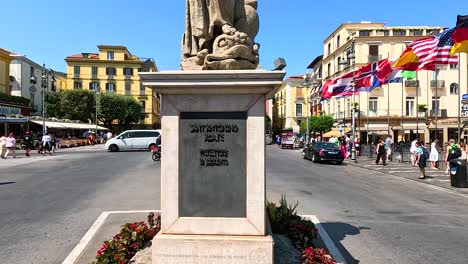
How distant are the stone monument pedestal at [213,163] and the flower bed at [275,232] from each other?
20.3 inches

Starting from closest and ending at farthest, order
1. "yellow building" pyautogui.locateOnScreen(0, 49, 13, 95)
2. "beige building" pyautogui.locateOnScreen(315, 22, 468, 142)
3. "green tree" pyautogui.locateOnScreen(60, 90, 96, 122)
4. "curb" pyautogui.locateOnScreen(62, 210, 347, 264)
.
A: "curb" pyautogui.locateOnScreen(62, 210, 347, 264)
"yellow building" pyautogui.locateOnScreen(0, 49, 13, 95)
"beige building" pyautogui.locateOnScreen(315, 22, 468, 142)
"green tree" pyautogui.locateOnScreen(60, 90, 96, 122)

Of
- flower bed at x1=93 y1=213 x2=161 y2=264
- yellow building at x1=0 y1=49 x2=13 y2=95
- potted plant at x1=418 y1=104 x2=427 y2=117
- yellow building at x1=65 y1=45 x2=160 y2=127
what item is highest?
yellow building at x1=65 y1=45 x2=160 y2=127

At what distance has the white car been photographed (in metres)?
34.6

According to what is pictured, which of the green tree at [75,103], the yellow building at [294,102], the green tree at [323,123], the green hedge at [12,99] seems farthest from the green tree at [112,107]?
the green tree at [323,123]

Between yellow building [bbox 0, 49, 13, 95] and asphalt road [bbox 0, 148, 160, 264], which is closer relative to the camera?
asphalt road [bbox 0, 148, 160, 264]

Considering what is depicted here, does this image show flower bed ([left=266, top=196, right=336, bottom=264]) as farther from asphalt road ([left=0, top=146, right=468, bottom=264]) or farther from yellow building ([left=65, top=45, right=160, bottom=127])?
yellow building ([left=65, top=45, right=160, bottom=127])

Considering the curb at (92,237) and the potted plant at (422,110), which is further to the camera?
the potted plant at (422,110)

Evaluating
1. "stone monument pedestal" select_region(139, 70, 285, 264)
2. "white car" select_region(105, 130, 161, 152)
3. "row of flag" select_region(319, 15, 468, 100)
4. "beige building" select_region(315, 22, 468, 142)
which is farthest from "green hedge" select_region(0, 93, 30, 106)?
"stone monument pedestal" select_region(139, 70, 285, 264)

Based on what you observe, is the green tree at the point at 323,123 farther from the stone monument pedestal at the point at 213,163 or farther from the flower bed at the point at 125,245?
the stone monument pedestal at the point at 213,163

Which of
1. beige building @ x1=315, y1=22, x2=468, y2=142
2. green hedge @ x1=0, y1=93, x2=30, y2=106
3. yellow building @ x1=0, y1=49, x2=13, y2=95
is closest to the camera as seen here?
green hedge @ x1=0, y1=93, x2=30, y2=106

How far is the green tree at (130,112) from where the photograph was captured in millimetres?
75625

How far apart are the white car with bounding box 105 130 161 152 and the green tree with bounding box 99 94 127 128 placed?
39.0 m

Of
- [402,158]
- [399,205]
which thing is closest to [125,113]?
[402,158]

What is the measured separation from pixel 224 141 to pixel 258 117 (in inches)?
16.9
